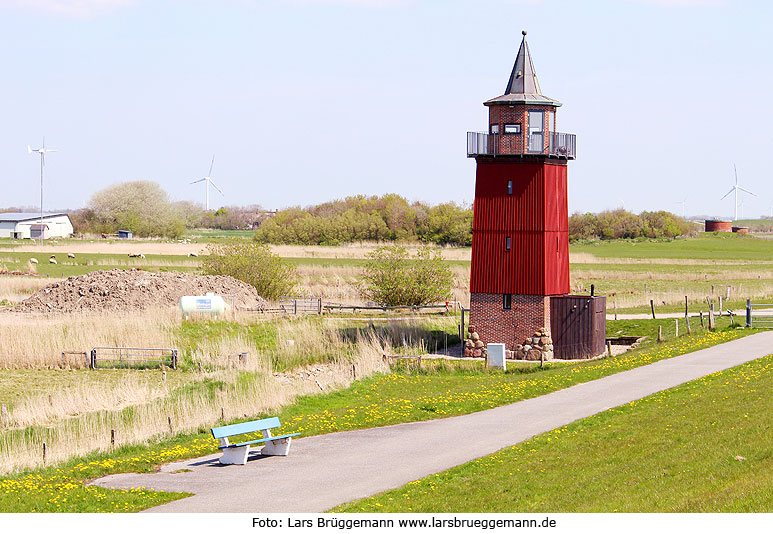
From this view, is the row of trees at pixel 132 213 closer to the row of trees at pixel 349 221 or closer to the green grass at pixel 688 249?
the row of trees at pixel 349 221

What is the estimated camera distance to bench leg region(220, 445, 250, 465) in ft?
72.6

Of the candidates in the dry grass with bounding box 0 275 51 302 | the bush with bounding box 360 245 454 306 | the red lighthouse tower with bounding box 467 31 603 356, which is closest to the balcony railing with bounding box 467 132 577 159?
the red lighthouse tower with bounding box 467 31 603 356

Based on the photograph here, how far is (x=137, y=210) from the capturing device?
17362cm

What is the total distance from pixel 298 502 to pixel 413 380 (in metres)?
18.9

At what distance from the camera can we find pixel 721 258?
11575cm

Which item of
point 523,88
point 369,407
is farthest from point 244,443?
point 523,88

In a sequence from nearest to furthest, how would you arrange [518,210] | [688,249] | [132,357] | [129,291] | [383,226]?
[132,357] → [518,210] → [129,291] → [688,249] → [383,226]

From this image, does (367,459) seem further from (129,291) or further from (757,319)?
(129,291)

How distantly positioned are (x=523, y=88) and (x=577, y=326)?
36.7 feet

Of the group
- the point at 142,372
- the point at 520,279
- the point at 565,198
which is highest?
the point at 565,198

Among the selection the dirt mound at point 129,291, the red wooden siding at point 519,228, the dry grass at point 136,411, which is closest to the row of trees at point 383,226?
the dirt mound at point 129,291

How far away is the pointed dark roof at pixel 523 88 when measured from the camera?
44.4 meters

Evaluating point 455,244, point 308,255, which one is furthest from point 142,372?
point 455,244

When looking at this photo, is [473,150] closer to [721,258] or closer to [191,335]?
[191,335]
